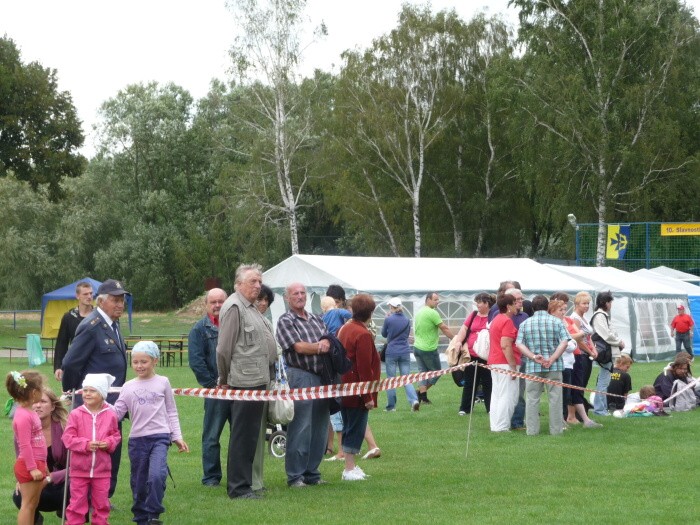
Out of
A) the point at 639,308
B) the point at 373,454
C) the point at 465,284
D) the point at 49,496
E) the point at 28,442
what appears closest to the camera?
the point at 28,442

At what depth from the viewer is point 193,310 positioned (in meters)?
61.7

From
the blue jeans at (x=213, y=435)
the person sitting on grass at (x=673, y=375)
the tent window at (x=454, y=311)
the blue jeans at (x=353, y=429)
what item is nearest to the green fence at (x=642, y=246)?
the tent window at (x=454, y=311)

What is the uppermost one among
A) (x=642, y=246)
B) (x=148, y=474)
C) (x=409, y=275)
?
(x=642, y=246)

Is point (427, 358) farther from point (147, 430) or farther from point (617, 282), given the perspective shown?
point (617, 282)

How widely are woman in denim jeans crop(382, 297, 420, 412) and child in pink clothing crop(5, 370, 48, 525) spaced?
9772mm

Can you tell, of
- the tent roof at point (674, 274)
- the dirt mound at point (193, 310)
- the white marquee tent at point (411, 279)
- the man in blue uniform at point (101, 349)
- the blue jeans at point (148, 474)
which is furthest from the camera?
the dirt mound at point (193, 310)

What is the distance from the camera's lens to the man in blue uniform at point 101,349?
8.43 metres

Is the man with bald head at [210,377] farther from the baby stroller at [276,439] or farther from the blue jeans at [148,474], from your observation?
the baby stroller at [276,439]

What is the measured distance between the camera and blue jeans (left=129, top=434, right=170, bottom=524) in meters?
7.75

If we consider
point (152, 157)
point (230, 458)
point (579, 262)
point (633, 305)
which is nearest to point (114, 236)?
point (152, 157)

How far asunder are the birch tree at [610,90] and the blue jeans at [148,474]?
34.9 meters

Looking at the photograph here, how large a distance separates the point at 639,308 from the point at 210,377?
22914 mm

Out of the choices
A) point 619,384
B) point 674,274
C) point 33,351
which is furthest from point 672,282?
point 619,384

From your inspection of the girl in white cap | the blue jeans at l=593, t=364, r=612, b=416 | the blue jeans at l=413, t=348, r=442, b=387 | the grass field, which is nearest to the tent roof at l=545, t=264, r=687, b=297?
the blue jeans at l=413, t=348, r=442, b=387
